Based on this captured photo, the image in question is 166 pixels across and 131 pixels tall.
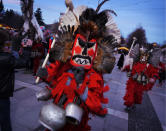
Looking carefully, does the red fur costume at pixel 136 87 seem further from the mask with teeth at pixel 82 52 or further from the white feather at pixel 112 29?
the mask with teeth at pixel 82 52

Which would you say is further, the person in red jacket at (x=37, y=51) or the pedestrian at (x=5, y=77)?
the person in red jacket at (x=37, y=51)

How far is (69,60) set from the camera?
6.70ft

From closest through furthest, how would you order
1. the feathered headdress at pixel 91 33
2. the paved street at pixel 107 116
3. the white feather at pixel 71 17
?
the feathered headdress at pixel 91 33, the white feather at pixel 71 17, the paved street at pixel 107 116

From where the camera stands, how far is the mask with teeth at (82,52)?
6.32ft

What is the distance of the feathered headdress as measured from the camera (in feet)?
6.36

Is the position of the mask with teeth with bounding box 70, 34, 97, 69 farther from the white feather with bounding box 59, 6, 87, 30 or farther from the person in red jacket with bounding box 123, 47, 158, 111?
the person in red jacket with bounding box 123, 47, 158, 111

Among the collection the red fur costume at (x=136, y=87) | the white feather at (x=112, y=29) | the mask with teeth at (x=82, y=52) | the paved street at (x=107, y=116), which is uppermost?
the white feather at (x=112, y=29)

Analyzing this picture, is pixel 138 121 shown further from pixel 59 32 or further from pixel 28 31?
pixel 28 31

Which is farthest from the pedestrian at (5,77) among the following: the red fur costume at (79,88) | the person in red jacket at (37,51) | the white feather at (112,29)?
the person in red jacket at (37,51)

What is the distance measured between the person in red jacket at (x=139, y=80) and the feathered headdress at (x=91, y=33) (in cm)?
231

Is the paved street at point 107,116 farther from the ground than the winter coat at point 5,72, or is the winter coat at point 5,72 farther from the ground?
the winter coat at point 5,72

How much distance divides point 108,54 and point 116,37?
13.3 inches

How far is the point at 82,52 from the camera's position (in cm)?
194

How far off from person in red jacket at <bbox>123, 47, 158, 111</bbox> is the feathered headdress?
231 cm
